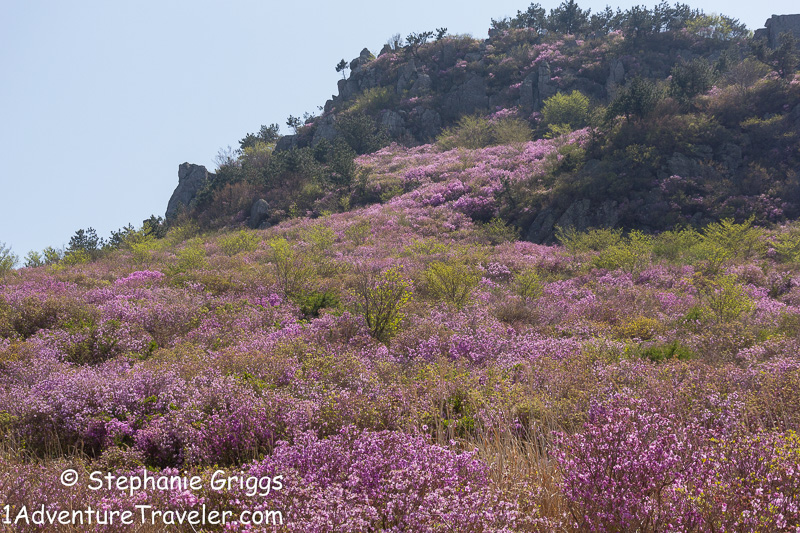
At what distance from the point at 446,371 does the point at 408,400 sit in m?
1.07

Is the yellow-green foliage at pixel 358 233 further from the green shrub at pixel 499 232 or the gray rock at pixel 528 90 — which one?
the gray rock at pixel 528 90

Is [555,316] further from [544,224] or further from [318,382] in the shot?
[544,224]

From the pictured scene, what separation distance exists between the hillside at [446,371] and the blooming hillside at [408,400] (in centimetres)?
3

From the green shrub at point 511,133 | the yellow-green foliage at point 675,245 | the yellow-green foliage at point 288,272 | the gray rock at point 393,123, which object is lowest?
the yellow-green foliage at point 675,245

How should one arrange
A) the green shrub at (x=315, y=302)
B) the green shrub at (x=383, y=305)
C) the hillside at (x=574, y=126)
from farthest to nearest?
the hillside at (x=574, y=126)
the green shrub at (x=315, y=302)
the green shrub at (x=383, y=305)

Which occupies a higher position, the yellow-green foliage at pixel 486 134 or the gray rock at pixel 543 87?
the gray rock at pixel 543 87

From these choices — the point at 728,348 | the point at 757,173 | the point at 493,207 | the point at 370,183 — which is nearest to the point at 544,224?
the point at 493,207

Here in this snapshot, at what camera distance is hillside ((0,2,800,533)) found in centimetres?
268

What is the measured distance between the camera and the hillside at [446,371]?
268 centimetres

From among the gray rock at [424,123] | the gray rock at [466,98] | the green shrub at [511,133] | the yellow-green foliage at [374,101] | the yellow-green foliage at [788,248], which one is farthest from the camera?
the yellow-green foliage at [374,101]

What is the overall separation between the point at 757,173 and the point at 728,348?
2190cm

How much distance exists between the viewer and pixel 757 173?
23188 mm

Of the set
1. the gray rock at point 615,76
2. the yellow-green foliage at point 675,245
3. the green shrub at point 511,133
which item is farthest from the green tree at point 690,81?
the gray rock at point 615,76

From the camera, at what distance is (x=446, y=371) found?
19.0 ft
